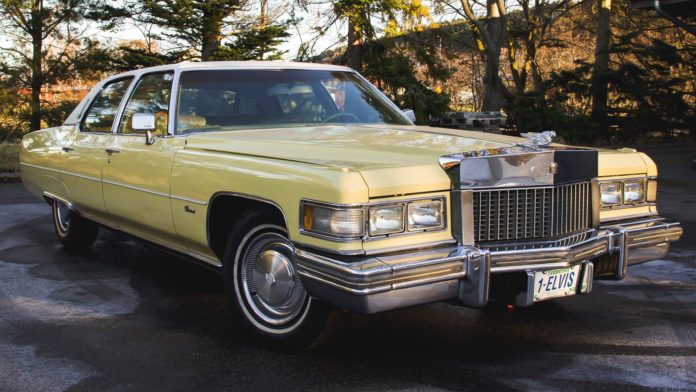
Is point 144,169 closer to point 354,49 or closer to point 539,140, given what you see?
point 539,140

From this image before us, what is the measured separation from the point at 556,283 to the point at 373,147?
1.22 metres

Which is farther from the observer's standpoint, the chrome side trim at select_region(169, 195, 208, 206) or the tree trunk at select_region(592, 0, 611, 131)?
the tree trunk at select_region(592, 0, 611, 131)

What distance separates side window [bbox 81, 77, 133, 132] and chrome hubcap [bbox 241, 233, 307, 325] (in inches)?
93.8

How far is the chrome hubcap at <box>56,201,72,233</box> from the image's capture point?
260 inches

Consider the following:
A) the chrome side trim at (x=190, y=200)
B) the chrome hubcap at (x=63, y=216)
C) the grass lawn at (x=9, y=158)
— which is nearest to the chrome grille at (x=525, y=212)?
the chrome side trim at (x=190, y=200)

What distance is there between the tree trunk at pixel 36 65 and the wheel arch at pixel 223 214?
21083 millimetres

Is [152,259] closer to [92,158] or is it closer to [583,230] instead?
[92,158]

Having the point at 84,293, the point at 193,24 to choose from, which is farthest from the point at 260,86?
the point at 193,24

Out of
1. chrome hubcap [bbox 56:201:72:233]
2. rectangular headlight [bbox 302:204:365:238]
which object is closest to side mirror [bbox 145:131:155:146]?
rectangular headlight [bbox 302:204:365:238]

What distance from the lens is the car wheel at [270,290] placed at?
3.62 m

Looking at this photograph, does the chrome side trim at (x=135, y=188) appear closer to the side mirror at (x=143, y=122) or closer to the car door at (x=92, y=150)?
the car door at (x=92, y=150)

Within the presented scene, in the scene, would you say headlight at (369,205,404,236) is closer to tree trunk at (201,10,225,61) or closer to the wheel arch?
the wheel arch

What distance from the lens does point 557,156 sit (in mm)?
3629

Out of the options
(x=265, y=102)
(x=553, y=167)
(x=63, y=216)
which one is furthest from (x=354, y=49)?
(x=553, y=167)
